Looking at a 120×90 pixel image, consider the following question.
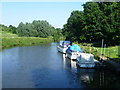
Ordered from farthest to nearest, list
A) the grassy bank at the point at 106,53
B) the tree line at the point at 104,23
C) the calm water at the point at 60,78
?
the tree line at the point at 104,23 < the grassy bank at the point at 106,53 < the calm water at the point at 60,78

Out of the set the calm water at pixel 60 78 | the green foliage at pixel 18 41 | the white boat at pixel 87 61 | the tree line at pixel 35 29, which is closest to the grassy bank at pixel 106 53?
the white boat at pixel 87 61

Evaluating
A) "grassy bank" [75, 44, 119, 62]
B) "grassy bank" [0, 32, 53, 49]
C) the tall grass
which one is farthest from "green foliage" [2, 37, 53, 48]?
"grassy bank" [75, 44, 119, 62]

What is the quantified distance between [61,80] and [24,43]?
54563 mm

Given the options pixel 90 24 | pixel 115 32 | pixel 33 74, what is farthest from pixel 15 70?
pixel 90 24

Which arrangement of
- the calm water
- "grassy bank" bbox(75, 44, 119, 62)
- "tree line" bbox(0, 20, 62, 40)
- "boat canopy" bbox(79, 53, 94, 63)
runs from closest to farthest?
the calm water
"boat canopy" bbox(79, 53, 94, 63)
"grassy bank" bbox(75, 44, 119, 62)
"tree line" bbox(0, 20, 62, 40)

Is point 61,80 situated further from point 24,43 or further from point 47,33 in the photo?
point 47,33

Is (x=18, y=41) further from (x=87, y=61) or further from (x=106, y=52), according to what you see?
(x=87, y=61)

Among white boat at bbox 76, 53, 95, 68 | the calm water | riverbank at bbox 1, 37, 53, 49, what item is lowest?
the calm water

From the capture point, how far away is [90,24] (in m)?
47.4

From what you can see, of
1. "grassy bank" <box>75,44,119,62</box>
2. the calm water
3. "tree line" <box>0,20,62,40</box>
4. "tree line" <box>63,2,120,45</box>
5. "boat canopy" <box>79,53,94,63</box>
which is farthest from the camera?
"tree line" <box>0,20,62,40</box>

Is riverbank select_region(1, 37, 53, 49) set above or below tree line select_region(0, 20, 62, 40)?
below

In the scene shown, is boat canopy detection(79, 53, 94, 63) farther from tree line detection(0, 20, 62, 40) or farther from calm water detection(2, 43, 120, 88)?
tree line detection(0, 20, 62, 40)

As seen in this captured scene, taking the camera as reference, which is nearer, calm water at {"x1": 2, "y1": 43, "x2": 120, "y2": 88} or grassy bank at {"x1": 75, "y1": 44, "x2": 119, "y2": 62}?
calm water at {"x1": 2, "y1": 43, "x2": 120, "y2": 88}

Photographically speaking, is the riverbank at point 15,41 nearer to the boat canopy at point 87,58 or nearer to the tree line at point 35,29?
the tree line at point 35,29
